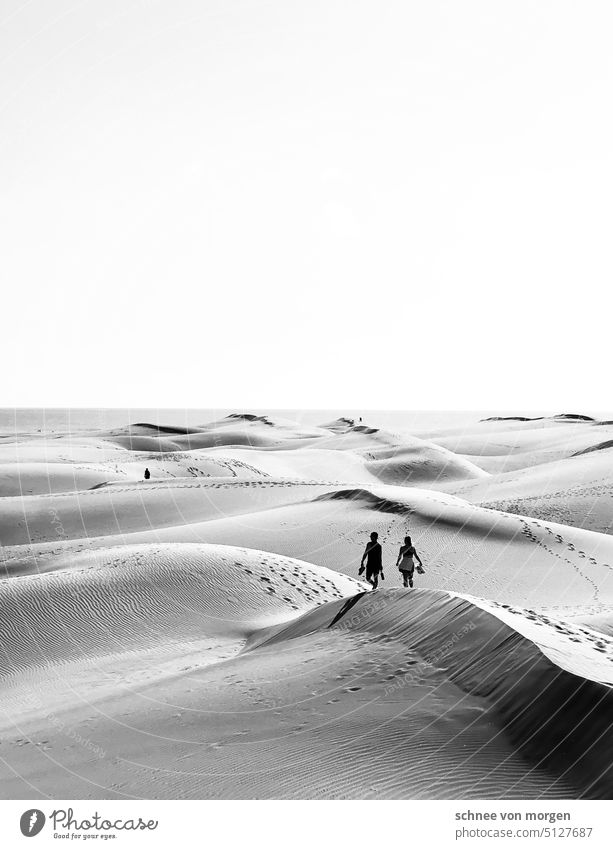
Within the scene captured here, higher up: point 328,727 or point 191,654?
point 328,727

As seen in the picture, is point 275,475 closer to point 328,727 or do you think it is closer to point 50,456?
point 50,456

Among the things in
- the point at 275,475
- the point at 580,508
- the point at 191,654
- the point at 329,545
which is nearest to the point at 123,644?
the point at 191,654

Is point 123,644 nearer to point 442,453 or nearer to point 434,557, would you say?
point 434,557

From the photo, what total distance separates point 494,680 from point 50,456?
141 ft

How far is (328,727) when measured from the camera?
231 inches

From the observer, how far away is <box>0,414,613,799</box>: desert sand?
17.4 feet

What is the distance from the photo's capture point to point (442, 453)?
4650 cm

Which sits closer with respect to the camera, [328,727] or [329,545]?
[328,727]

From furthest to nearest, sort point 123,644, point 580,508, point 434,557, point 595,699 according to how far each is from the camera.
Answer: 1. point 580,508
2. point 434,557
3. point 123,644
4. point 595,699

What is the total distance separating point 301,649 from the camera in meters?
8.55

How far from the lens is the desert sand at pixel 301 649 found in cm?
531

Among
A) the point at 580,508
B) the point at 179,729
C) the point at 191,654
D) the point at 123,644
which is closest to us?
the point at 179,729

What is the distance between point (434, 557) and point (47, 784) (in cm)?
1473

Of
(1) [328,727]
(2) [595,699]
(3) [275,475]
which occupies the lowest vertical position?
(3) [275,475]
